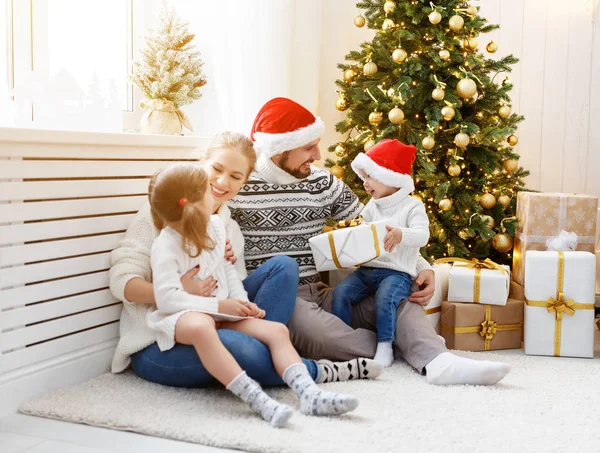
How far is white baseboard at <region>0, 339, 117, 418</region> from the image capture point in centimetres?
191

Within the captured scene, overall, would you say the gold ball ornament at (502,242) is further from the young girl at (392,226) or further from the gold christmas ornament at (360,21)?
the gold christmas ornament at (360,21)

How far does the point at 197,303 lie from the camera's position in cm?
198

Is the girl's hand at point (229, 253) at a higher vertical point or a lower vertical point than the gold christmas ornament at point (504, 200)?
lower

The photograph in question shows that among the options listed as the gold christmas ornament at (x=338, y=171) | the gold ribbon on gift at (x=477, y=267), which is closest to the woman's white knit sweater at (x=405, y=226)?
the gold ribbon on gift at (x=477, y=267)

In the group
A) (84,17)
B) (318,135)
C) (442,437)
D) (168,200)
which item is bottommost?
(442,437)

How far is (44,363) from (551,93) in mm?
2636

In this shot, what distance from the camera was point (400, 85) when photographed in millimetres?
2920

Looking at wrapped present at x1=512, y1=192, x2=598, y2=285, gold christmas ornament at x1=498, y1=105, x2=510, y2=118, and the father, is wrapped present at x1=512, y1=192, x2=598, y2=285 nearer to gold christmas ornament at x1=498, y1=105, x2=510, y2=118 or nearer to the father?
gold christmas ornament at x1=498, y1=105, x2=510, y2=118

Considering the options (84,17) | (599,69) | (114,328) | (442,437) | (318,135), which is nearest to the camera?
(442,437)

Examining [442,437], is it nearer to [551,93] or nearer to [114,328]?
[114,328]

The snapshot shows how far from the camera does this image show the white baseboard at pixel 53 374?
6.25ft

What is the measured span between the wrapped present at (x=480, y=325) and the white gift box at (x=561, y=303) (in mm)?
87

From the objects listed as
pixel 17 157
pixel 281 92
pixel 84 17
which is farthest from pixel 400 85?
pixel 17 157

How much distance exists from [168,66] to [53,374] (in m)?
1.24
